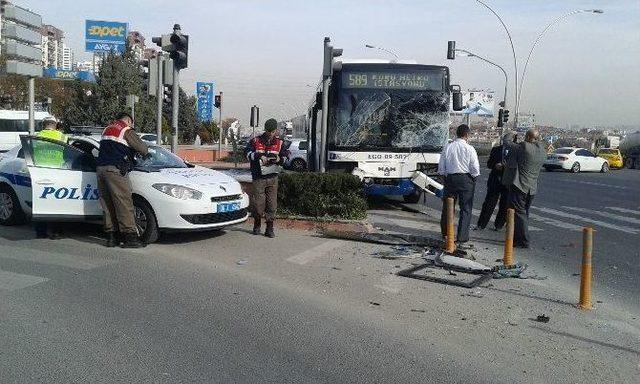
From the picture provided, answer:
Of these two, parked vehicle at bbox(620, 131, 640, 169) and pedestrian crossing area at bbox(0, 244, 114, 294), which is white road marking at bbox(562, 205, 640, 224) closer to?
pedestrian crossing area at bbox(0, 244, 114, 294)

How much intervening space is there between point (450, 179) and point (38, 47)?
1158 cm

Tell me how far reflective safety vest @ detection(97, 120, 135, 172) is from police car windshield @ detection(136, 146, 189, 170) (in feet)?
1.85

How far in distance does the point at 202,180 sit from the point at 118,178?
121cm

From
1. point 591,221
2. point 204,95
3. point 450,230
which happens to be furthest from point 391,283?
point 204,95

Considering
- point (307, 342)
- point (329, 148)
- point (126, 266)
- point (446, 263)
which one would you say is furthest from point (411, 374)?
point (329, 148)

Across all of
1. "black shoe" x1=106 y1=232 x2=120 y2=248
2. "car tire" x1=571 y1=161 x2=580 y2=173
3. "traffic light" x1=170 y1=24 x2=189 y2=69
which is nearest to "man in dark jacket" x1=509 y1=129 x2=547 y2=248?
"black shoe" x1=106 y1=232 x2=120 y2=248

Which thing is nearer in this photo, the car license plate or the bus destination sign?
the car license plate

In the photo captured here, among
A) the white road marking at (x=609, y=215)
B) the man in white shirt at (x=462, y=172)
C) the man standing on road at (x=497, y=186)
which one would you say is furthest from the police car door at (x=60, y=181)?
the white road marking at (x=609, y=215)

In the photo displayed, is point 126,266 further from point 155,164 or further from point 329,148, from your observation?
point 329,148

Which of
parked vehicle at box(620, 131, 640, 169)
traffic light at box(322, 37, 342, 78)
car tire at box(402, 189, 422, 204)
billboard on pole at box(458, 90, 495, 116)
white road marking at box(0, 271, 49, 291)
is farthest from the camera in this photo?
billboard on pole at box(458, 90, 495, 116)

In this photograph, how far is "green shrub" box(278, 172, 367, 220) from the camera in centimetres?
1134

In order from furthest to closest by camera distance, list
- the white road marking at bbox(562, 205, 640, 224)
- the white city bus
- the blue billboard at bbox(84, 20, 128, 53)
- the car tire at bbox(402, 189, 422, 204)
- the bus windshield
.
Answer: the blue billboard at bbox(84, 20, 128, 53)
the white city bus
the car tire at bbox(402, 189, 422, 204)
the white road marking at bbox(562, 205, 640, 224)
the bus windshield

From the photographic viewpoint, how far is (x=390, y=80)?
45.8 feet

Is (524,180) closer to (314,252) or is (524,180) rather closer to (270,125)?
(314,252)
